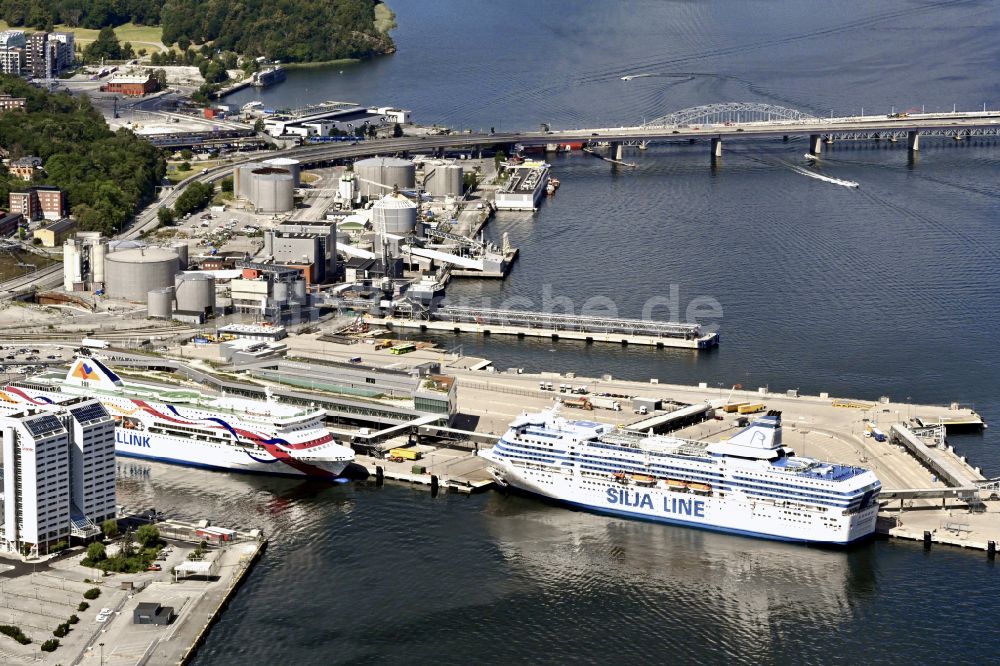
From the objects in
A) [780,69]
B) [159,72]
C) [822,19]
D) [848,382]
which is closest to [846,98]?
[780,69]

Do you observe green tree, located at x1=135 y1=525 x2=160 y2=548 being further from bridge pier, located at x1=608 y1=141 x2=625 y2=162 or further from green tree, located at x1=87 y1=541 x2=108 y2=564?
bridge pier, located at x1=608 y1=141 x2=625 y2=162

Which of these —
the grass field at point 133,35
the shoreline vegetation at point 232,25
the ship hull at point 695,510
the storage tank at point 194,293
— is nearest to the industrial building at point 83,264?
the storage tank at point 194,293

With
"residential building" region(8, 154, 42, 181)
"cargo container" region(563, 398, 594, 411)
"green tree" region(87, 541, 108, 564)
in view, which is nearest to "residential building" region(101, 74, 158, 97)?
"residential building" region(8, 154, 42, 181)

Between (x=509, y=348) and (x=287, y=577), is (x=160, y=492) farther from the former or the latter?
(x=509, y=348)

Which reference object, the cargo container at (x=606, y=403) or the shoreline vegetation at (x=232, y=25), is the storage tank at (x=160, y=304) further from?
the shoreline vegetation at (x=232, y=25)

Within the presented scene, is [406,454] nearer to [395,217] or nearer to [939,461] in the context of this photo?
[939,461]

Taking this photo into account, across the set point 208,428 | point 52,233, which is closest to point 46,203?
point 52,233
